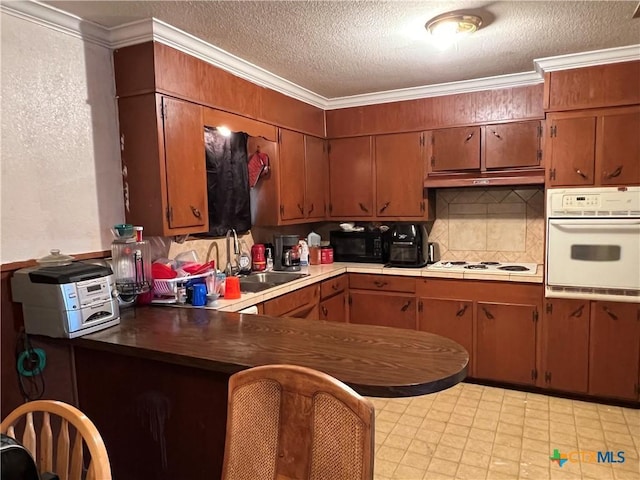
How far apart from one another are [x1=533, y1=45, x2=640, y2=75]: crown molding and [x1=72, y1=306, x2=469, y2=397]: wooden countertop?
2186mm

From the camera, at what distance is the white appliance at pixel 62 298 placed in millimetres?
1800

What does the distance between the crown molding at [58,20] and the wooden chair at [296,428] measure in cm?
188

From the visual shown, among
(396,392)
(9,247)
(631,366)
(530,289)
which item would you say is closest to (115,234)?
(9,247)

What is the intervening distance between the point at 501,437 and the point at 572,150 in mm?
1865

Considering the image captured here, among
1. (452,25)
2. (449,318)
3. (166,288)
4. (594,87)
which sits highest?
(452,25)

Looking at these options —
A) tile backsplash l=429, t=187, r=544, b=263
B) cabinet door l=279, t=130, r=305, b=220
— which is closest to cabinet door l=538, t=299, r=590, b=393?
tile backsplash l=429, t=187, r=544, b=263

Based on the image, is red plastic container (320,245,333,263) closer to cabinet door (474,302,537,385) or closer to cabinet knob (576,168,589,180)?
cabinet door (474,302,537,385)

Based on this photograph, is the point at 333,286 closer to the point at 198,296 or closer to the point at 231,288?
the point at 231,288

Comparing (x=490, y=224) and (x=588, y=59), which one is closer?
(x=588, y=59)

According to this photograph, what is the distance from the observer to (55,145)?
207 cm

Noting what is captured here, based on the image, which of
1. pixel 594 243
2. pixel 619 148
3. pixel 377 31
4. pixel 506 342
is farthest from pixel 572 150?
pixel 377 31

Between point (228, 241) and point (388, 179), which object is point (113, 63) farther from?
point (388, 179)

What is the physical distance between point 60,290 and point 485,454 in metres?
2.27

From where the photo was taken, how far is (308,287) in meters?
3.11
